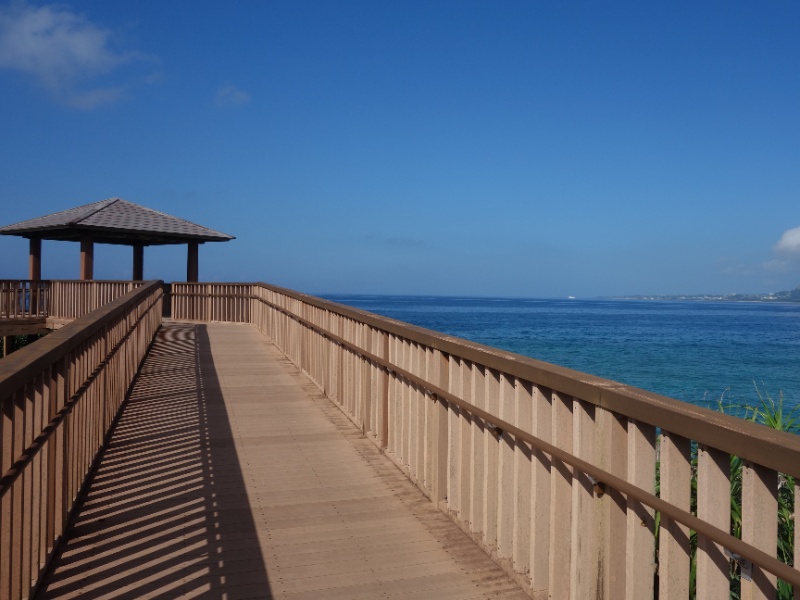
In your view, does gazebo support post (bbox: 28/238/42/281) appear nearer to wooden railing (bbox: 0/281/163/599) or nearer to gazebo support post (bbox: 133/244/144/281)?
gazebo support post (bbox: 133/244/144/281)

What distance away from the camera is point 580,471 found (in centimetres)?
292

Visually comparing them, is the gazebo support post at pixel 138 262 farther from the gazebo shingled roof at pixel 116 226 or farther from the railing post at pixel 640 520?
the railing post at pixel 640 520

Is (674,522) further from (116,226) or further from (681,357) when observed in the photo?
(681,357)

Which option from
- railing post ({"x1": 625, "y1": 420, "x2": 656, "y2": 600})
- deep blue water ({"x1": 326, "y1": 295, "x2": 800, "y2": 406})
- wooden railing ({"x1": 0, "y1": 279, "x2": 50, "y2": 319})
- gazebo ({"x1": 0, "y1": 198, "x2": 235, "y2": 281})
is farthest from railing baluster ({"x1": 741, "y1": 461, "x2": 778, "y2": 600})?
wooden railing ({"x1": 0, "y1": 279, "x2": 50, "y2": 319})

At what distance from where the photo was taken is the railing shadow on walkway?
342 cm

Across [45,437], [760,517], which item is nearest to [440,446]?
[45,437]

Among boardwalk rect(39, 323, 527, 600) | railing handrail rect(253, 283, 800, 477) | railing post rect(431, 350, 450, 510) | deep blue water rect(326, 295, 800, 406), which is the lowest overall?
deep blue water rect(326, 295, 800, 406)

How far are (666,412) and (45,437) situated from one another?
2.79m

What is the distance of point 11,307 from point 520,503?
67.5ft

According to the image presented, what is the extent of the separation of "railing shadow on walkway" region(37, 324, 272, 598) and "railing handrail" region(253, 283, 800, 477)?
1.62 metres

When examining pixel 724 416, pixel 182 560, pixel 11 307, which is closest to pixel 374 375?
pixel 182 560

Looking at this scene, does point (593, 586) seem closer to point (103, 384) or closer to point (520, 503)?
point (520, 503)

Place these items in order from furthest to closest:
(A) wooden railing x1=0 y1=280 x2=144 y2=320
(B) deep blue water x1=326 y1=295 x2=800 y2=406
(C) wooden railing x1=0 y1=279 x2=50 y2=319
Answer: (B) deep blue water x1=326 y1=295 x2=800 y2=406 < (C) wooden railing x1=0 y1=279 x2=50 y2=319 < (A) wooden railing x1=0 y1=280 x2=144 y2=320

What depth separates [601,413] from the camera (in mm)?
2758
